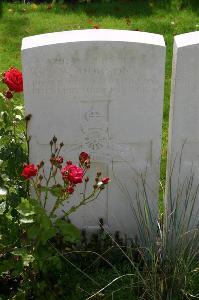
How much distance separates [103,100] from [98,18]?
3.63 metres

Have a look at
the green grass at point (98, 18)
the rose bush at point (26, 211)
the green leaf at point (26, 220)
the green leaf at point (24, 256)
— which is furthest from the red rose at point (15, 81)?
the green grass at point (98, 18)

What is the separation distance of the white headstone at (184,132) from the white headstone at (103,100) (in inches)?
3.5

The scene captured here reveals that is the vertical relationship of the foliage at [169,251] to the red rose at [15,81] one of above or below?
below

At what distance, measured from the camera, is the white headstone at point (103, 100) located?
3.24 metres

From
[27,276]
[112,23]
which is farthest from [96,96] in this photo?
[112,23]

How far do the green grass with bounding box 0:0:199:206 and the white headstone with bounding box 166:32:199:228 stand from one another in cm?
280

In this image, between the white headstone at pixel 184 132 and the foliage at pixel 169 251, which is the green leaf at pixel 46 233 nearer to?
the foliage at pixel 169 251

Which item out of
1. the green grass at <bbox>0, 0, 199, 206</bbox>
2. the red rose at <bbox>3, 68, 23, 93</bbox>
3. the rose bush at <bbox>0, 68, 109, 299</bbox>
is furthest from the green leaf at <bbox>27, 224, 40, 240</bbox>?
the green grass at <bbox>0, 0, 199, 206</bbox>

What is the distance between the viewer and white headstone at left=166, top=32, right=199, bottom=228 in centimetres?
324

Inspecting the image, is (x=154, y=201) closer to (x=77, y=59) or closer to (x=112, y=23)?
(x=77, y=59)

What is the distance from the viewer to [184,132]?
3.43 m

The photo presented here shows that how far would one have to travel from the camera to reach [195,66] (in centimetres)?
325

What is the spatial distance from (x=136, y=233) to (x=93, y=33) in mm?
1228

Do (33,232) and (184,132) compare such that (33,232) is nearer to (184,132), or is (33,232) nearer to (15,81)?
(15,81)
